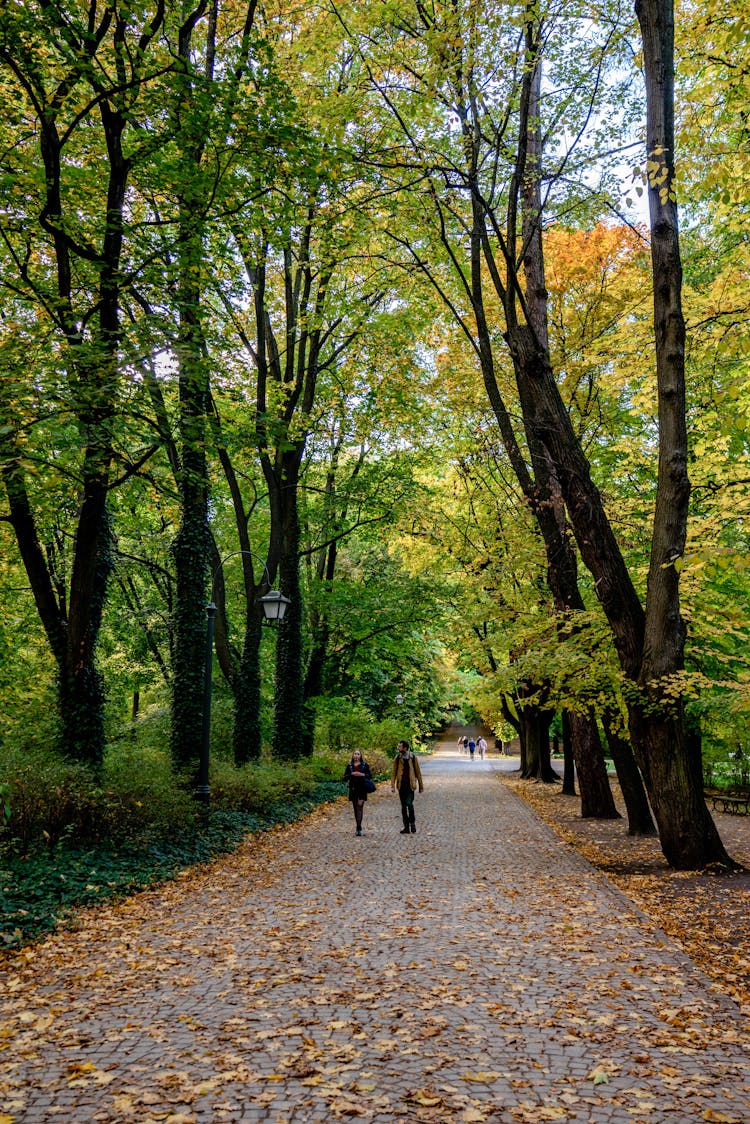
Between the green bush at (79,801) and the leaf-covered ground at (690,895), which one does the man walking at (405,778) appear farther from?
→ the green bush at (79,801)

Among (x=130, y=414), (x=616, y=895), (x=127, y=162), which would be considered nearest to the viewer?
(x=616, y=895)

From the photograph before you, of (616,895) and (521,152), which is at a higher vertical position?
(521,152)

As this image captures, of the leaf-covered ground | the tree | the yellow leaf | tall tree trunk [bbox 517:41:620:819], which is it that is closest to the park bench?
the leaf-covered ground

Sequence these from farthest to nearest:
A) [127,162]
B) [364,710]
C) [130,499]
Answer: [364,710]
[130,499]
[127,162]

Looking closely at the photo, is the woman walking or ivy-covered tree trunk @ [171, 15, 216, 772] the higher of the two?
ivy-covered tree trunk @ [171, 15, 216, 772]

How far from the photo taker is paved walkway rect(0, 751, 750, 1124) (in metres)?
3.81

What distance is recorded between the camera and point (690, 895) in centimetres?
835

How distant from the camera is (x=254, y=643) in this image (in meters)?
18.1

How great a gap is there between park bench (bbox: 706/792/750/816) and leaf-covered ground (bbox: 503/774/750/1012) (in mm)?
4456

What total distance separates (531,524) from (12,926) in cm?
1184

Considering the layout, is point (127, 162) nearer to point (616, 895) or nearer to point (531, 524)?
point (531, 524)

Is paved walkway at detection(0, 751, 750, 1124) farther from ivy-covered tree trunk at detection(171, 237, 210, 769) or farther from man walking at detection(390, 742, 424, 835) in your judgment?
ivy-covered tree trunk at detection(171, 237, 210, 769)

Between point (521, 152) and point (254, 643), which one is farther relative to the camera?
point (254, 643)

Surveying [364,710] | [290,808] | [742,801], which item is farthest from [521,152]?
[364,710]
